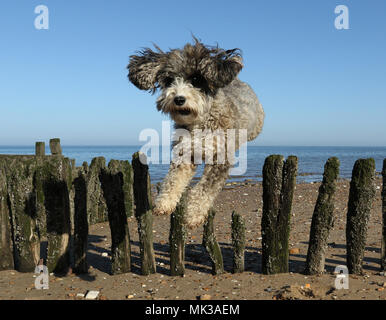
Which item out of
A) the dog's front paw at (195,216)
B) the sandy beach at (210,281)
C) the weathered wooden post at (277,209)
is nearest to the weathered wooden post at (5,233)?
the sandy beach at (210,281)

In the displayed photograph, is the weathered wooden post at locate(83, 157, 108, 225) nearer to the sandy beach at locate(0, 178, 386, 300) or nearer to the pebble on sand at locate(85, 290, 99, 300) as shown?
the sandy beach at locate(0, 178, 386, 300)

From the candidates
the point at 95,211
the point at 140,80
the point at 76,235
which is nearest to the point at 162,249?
the point at 76,235

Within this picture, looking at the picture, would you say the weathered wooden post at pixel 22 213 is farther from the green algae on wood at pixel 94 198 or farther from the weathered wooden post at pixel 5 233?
the green algae on wood at pixel 94 198

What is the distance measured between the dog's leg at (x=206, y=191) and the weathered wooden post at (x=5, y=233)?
3.11 m

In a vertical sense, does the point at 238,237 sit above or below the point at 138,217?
below

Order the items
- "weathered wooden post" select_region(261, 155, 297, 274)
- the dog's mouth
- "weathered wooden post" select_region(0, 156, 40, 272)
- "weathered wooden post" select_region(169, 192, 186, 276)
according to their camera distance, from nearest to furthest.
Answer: the dog's mouth → "weathered wooden post" select_region(261, 155, 297, 274) → "weathered wooden post" select_region(169, 192, 186, 276) → "weathered wooden post" select_region(0, 156, 40, 272)

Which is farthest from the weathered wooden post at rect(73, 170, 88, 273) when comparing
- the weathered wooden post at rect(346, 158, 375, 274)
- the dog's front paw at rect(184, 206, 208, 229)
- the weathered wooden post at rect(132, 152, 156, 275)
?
the weathered wooden post at rect(346, 158, 375, 274)

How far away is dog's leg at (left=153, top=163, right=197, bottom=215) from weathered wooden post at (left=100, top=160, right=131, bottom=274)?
1020 millimetres

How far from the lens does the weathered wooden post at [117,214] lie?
17.3 feet

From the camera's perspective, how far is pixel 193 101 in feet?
13.3

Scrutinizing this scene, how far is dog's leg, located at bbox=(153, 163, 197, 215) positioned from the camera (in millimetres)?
4383

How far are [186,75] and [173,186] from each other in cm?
128

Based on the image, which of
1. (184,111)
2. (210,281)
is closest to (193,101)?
(184,111)

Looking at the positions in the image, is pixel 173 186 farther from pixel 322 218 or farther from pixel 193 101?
pixel 322 218
